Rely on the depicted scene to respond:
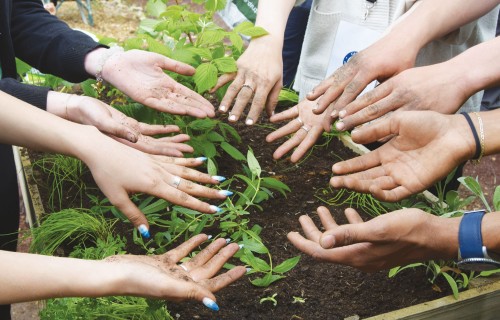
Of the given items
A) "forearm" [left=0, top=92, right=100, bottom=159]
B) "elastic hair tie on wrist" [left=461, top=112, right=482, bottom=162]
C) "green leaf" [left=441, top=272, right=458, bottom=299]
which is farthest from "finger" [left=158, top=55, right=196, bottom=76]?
"green leaf" [left=441, top=272, right=458, bottom=299]

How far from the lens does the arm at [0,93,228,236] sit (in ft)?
4.66

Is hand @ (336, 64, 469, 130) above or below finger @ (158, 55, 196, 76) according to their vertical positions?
above

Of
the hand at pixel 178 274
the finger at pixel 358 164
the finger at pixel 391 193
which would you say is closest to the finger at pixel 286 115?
the finger at pixel 358 164

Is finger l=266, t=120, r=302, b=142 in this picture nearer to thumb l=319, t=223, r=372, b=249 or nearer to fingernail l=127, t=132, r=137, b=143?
fingernail l=127, t=132, r=137, b=143

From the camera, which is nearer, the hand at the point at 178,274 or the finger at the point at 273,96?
the hand at the point at 178,274

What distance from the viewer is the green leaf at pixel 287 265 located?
1523 millimetres

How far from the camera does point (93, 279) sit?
3.69 ft

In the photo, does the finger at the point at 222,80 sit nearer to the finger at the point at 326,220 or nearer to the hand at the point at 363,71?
the hand at the point at 363,71

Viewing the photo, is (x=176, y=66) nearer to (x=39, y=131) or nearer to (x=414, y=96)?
(x=39, y=131)

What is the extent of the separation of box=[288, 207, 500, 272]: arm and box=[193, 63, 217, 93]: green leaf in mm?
609

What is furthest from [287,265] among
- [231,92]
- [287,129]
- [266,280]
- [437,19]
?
[437,19]

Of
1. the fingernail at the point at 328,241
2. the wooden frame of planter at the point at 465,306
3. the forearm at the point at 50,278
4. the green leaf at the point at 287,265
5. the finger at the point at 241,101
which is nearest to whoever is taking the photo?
the forearm at the point at 50,278

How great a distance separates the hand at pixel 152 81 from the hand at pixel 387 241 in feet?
1.89

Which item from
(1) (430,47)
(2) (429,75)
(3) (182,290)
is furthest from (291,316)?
(1) (430,47)
